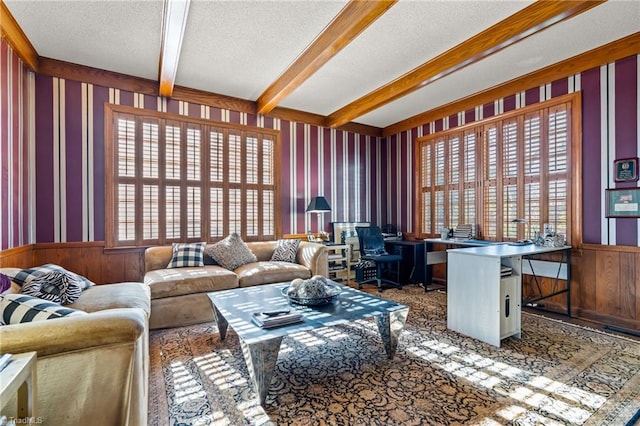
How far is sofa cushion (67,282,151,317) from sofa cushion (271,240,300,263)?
5.85ft

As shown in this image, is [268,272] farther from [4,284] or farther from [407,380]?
[4,284]

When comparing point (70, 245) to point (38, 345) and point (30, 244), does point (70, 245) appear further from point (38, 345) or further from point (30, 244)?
point (38, 345)

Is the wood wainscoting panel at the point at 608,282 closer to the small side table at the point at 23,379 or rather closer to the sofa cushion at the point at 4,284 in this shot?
the small side table at the point at 23,379

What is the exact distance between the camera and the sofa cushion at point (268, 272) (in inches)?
141

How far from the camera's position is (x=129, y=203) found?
3.89 m

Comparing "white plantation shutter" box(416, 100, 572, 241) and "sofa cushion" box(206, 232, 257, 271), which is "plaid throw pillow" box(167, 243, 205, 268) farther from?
"white plantation shutter" box(416, 100, 572, 241)

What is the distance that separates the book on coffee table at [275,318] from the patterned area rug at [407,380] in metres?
0.45

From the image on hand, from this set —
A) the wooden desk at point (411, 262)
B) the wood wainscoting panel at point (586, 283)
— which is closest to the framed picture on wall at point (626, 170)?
the wood wainscoting panel at point (586, 283)

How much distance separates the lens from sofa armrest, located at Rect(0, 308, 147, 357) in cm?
121

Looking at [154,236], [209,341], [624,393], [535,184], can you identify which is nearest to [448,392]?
[624,393]

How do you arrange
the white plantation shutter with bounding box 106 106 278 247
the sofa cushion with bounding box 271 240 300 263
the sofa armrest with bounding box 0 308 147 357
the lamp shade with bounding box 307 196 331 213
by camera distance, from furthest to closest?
the lamp shade with bounding box 307 196 331 213
the sofa cushion with bounding box 271 240 300 263
the white plantation shutter with bounding box 106 106 278 247
the sofa armrest with bounding box 0 308 147 357

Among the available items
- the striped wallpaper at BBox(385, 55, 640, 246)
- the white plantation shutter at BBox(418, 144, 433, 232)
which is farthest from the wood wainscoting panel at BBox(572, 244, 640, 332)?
the white plantation shutter at BBox(418, 144, 433, 232)

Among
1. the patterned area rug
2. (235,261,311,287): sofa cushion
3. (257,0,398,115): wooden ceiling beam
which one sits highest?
(257,0,398,115): wooden ceiling beam

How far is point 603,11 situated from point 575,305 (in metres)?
3.03
